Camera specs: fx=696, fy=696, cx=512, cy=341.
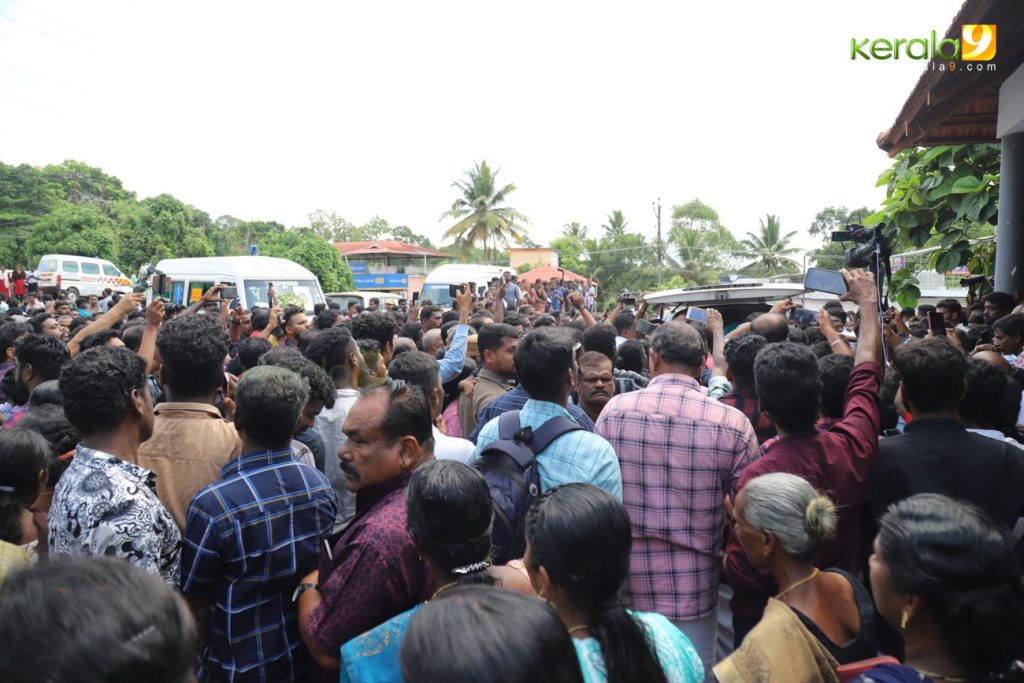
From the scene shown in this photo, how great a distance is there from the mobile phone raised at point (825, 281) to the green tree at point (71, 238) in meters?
35.2

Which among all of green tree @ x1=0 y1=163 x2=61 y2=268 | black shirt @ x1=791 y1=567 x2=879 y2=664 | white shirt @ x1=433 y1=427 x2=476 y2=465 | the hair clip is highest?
green tree @ x1=0 y1=163 x2=61 y2=268

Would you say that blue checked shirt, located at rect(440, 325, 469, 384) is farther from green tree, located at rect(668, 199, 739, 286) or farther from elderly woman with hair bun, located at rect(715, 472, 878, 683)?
green tree, located at rect(668, 199, 739, 286)

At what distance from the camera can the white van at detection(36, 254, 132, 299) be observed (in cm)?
2400

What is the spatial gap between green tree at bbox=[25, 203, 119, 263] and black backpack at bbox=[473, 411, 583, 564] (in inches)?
1396

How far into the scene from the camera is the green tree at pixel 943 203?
7930 millimetres

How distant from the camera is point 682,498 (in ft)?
8.87

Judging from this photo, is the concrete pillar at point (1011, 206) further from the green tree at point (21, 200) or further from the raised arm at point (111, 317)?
the green tree at point (21, 200)

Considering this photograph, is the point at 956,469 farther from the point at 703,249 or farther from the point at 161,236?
the point at 703,249

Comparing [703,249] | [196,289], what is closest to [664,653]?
[196,289]

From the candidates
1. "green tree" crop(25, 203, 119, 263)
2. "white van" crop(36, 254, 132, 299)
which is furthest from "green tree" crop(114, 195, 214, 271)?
"white van" crop(36, 254, 132, 299)

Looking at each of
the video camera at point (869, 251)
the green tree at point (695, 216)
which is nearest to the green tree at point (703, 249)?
the green tree at point (695, 216)

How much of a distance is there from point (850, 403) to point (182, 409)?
2.62m

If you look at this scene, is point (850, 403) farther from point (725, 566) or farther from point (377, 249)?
point (377, 249)

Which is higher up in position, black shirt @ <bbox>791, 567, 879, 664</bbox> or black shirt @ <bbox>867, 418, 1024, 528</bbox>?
black shirt @ <bbox>867, 418, 1024, 528</bbox>
